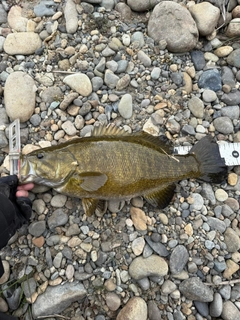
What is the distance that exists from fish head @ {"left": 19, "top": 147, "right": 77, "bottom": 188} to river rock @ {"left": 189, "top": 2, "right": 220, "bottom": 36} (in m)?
2.78

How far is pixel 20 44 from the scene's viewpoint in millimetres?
4672

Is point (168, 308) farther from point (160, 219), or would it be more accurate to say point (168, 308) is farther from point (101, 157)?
point (101, 157)

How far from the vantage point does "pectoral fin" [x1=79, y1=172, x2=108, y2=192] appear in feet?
12.6

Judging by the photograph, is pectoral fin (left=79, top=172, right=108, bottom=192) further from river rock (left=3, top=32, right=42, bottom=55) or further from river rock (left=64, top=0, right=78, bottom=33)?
river rock (left=64, top=0, right=78, bottom=33)

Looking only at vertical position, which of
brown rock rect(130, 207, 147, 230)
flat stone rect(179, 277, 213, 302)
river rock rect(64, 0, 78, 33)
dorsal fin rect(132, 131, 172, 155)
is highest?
river rock rect(64, 0, 78, 33)

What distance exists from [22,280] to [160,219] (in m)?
1.81

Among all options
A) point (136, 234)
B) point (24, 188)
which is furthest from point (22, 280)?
point (136, 234)

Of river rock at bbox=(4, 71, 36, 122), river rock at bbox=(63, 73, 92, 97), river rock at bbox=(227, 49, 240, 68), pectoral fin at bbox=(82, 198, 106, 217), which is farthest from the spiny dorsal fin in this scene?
river rock at bbox=(227, 49, 240, 68)

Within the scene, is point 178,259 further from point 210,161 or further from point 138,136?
point 138,136

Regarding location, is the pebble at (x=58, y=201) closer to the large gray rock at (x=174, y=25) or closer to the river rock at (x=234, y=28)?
the large gray rock at (x=174, y=25)

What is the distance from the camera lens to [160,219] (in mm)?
4266

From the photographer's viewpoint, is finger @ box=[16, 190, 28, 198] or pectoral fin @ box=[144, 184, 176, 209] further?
pectoral fin @ box=[144, 184, 176, 209]

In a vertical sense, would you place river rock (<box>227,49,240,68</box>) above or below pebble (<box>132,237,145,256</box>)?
above

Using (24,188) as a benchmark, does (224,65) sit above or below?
above
